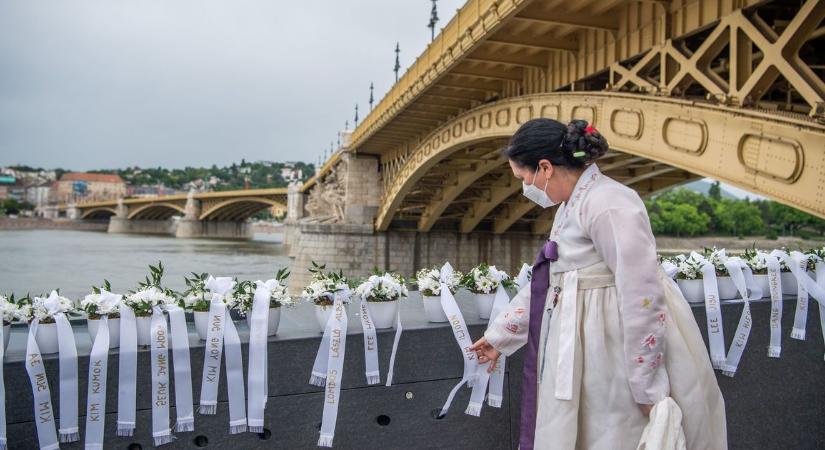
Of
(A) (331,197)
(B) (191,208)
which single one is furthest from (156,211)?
(A) (331,197)

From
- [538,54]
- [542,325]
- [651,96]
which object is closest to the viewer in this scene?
[542,325]

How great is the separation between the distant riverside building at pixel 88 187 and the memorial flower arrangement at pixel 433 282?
136173mm

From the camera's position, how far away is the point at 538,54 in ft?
41.8

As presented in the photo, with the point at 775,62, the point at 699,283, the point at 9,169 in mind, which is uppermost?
the point at 9,169

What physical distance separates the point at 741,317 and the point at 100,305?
11.7 ft

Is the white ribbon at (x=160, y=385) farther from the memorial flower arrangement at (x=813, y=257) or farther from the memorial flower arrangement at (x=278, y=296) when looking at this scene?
the memorial flower arrangement at (x=813, y=257)

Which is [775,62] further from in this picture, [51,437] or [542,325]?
[51,437]

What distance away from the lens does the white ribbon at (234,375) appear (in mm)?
2969

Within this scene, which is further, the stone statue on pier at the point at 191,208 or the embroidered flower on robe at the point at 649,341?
the stone statue on pier at the point at 191,208

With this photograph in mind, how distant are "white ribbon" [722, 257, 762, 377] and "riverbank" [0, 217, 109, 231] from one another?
80488mm

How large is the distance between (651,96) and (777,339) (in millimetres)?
5376

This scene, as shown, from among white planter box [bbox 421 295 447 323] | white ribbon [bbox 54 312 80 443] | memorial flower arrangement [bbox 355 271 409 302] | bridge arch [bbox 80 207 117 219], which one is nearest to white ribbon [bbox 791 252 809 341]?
white planter box [bbox 421 295 447 323]

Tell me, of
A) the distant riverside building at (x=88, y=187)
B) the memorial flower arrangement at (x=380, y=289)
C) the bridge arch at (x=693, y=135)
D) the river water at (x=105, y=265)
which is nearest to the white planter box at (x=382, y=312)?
the memorial flower arrangement at (x=380, y=289)

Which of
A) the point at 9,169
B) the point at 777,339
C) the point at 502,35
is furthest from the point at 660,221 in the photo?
the point at 9,169
